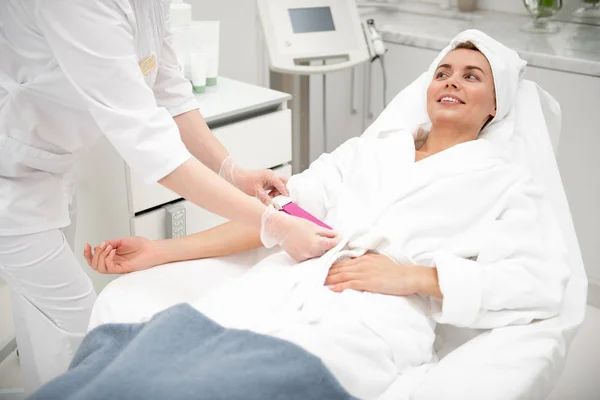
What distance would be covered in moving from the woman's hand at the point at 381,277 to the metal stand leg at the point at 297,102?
1470mm

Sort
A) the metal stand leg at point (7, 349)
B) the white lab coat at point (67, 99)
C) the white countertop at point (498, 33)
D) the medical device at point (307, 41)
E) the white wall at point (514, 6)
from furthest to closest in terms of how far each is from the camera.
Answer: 1. the white wall at point (514, 6)
2. the medical device at point (307, 41)
3. the white countertop at point (498, 33)
4. the metal stand leg at point (7, 349)
5. the white lab coat at point (67, 99)

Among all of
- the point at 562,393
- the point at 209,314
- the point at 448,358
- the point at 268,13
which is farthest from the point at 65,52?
the point at 562,393

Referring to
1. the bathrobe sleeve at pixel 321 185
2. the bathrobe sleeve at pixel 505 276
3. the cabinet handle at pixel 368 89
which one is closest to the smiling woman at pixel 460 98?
the bathrobe sleeve at pixel 321 185

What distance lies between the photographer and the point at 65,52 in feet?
4.24

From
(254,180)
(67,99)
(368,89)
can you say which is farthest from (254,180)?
(368,89)

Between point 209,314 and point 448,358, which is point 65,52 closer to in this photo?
point 209,314

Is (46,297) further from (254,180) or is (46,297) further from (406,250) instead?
(406,250)

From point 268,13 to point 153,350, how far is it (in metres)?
1.72

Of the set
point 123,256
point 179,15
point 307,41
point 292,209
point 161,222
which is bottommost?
point 161,222

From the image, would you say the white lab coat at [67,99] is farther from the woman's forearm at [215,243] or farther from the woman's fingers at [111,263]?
the woman's forearm at [215,243]

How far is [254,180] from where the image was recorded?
1826mm

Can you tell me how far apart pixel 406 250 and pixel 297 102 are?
143cm

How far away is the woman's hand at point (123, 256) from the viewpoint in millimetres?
1641

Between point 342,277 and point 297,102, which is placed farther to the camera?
point 297,102
